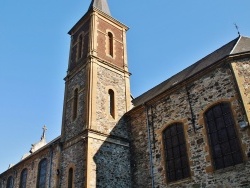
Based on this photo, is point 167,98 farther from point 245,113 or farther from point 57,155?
point 57,155

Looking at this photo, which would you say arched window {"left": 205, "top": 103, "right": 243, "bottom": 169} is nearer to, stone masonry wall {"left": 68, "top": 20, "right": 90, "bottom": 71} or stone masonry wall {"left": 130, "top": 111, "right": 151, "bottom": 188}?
stone masonry wall {"left": 130, "top": 111, "right": 151, "bottom": 188}

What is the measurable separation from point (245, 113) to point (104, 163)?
7193mm

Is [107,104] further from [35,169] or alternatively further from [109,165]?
[35,169]

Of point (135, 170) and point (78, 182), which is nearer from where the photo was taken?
point (78, 182)

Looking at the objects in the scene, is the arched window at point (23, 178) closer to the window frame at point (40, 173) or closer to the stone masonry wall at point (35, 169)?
the stone masonry wall at point (35, 169)

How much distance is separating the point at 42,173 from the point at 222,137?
12861mm

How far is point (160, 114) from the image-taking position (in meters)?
13.8

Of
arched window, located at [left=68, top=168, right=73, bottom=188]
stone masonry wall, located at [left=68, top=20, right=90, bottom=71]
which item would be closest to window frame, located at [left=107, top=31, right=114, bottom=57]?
stone masonry wall, located at [left=68, top=20, right=90, bottom=71]

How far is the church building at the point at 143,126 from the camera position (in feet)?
34.9

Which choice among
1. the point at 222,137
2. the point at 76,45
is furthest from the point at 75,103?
the point at 222,137

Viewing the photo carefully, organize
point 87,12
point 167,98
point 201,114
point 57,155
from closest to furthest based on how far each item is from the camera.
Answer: point 201,114
point 167,98
point 57,155
point 87,12

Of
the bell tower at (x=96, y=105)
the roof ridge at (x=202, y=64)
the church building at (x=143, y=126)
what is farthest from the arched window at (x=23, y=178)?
the roof ridge at (x=202, y=64)

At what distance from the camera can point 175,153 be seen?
40.3 feet

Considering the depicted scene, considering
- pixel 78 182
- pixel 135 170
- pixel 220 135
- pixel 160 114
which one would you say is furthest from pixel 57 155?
pixel 220 135
